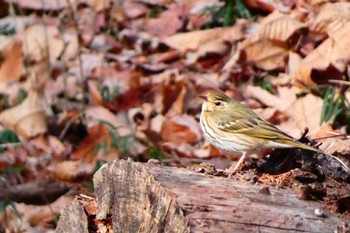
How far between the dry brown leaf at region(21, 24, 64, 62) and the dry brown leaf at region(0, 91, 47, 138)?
36.3 inches

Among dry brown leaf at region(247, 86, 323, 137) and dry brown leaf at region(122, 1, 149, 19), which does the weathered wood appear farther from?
dry brown leaf at region(122, 1, 149, 19)

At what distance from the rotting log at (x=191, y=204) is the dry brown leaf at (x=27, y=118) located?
4390mm

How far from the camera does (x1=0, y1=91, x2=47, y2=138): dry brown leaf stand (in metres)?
9.17

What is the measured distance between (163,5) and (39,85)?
6.68 ft

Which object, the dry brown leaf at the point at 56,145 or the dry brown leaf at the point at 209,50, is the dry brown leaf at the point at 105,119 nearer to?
the dry brown leaf at the point at 56,145

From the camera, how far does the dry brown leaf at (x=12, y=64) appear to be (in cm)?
1047

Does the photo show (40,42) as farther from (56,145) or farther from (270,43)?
(270,43)

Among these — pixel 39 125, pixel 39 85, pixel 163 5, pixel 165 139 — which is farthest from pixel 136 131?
pixel 163 5

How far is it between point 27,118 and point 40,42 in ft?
5.23

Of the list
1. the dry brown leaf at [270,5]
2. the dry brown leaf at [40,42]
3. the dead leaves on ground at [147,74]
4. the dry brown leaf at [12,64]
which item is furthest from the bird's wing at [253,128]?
the dry brown leaf at [12,64]

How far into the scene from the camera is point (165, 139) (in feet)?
27.1

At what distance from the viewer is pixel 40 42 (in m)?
10.7

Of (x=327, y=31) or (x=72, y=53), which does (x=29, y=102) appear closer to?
(x=72, y=53)

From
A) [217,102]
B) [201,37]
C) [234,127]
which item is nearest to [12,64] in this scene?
[201,37]
